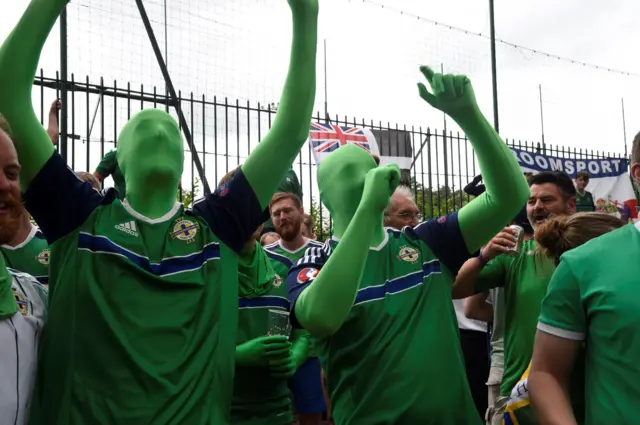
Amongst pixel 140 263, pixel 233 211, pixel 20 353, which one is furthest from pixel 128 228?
pixel 20 353

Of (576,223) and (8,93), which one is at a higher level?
(8,93)

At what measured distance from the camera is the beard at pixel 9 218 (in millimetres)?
1561

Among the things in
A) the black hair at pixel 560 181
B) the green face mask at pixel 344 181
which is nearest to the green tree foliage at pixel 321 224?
the black hair at pixel 560 181

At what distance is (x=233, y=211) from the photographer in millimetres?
2184

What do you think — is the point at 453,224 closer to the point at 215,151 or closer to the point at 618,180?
the point at 215,151

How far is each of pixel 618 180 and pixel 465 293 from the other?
7.17 metres

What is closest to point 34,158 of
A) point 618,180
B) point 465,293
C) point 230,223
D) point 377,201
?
point 230,223

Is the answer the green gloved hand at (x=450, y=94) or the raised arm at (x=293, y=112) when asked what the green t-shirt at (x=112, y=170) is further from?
the green gloved hand at (x=450, y=94)

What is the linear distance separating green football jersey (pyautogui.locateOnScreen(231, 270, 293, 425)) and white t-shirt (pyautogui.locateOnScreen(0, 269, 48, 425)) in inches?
58.5

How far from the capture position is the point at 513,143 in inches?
450

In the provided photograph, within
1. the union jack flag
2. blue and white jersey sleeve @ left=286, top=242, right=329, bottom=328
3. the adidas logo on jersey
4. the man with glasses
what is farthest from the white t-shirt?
the union jack flag

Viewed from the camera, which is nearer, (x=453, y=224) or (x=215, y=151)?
(x=453, y=224)

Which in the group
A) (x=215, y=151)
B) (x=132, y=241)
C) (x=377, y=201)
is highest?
(x=215, y=151)

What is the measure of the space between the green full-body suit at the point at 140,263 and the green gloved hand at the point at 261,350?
16.1 inches
